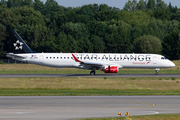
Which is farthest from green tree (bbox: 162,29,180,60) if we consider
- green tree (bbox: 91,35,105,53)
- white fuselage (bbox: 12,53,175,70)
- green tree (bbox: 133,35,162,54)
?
white fuselage (bbox: 12,53,175,70)

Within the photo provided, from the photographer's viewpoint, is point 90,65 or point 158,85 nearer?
point 158,85

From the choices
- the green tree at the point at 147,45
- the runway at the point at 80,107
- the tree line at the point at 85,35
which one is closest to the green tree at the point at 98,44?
the tree line at the point at 85,35

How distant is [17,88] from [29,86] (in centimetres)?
190

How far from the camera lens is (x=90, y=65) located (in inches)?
1989

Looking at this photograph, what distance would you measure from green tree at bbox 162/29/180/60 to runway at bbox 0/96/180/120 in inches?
2673

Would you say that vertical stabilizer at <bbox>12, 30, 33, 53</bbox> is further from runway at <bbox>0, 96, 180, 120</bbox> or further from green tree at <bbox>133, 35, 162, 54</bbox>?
green tree at <bbox>133, 35, 162, 54</bbox>

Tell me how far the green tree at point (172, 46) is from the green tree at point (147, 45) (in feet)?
12.3

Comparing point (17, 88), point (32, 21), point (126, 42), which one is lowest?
point (17, 88)

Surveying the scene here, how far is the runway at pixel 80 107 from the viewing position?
1928 cm

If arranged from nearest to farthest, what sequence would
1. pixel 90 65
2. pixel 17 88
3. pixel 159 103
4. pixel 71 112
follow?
pixel 71 112
pixel 159 103
pixel 17 88
pixel 90 65

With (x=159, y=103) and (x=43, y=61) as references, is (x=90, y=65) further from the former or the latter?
(x=159, y=103)

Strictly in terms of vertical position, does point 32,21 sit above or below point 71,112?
above

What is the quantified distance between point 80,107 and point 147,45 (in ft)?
259

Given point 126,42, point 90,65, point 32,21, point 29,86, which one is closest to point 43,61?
point 90,65
